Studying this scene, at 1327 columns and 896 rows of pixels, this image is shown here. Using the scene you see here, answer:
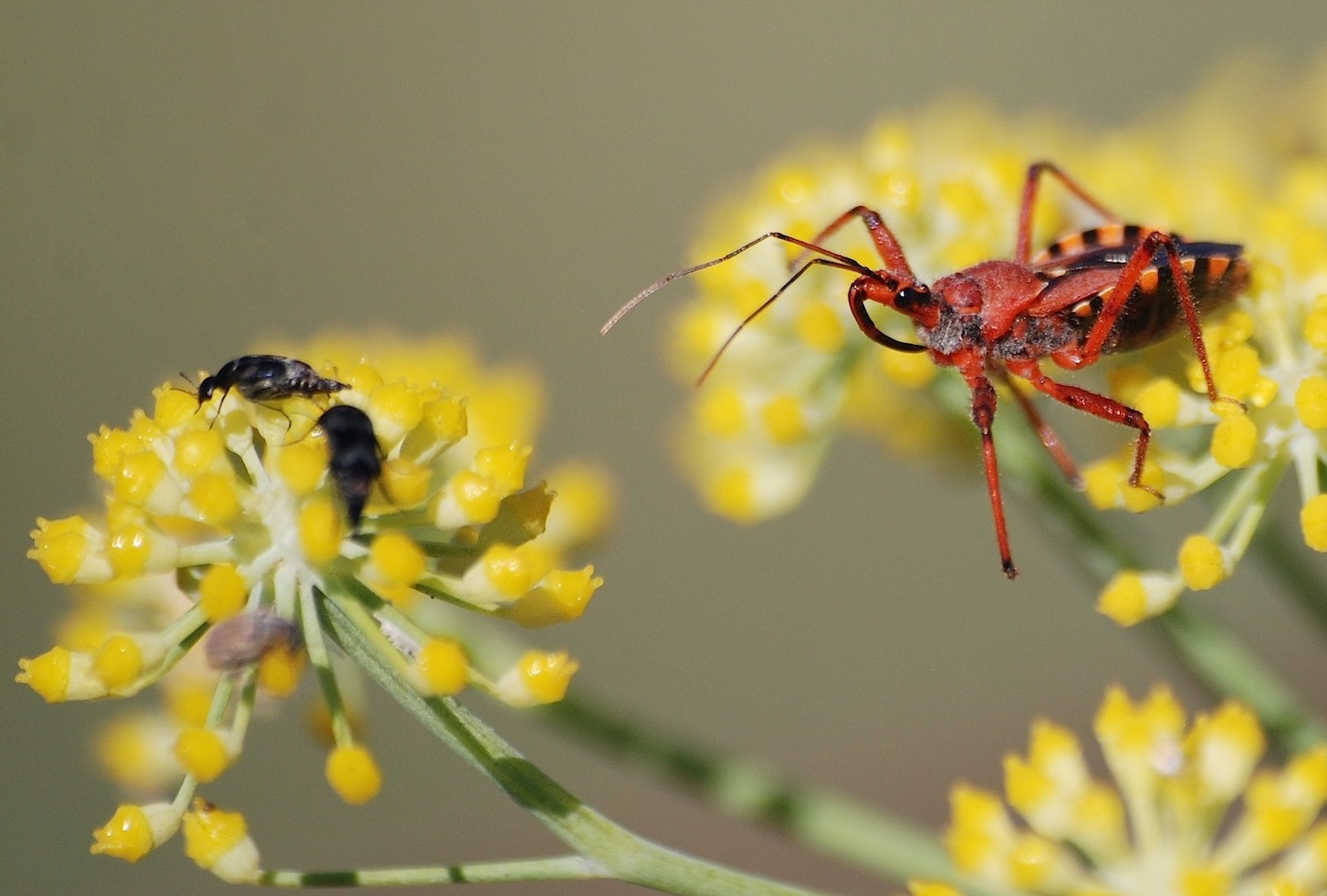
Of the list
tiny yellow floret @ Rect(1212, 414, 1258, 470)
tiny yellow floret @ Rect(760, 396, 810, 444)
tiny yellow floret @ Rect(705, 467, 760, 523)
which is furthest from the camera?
tiny yellow floret @ Rect(705, 467, 760, 523)

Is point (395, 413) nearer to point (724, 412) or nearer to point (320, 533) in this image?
point (320, 533)

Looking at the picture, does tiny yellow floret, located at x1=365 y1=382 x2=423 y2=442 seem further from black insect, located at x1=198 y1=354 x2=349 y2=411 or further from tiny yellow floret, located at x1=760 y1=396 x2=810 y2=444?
tiny yellow floret, located at x1=760 y1=396 x2=810 y2=444

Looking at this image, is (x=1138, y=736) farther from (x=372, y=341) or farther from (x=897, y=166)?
(x=372, y=341)

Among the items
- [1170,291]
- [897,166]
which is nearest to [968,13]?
[897,166]

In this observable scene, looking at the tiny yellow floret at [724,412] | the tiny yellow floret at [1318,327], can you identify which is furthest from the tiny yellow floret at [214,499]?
the tiny yellow floret at [1318,327]

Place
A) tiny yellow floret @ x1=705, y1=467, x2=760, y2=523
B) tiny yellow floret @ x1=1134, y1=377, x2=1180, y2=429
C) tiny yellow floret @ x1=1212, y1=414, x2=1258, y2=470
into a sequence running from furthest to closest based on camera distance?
tiny yellow floret @ x1=705, y1=467, x2=760, y2=523 < tiny yellow floret @ x1=1134, y1=377, x2=1180, y2=429 < tiny yellow floret @ x1=1212, y1=414, x2=1258, y2=470

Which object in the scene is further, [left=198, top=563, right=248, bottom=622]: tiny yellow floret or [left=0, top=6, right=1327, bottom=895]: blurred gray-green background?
[left=0, top=6, right=1327, bottom=895]: blurred gray-green background

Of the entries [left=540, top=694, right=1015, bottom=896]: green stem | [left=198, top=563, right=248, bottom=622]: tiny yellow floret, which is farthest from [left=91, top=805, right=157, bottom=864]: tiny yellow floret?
[left=540, top=694, right=1015, bottom=896]: green stem
